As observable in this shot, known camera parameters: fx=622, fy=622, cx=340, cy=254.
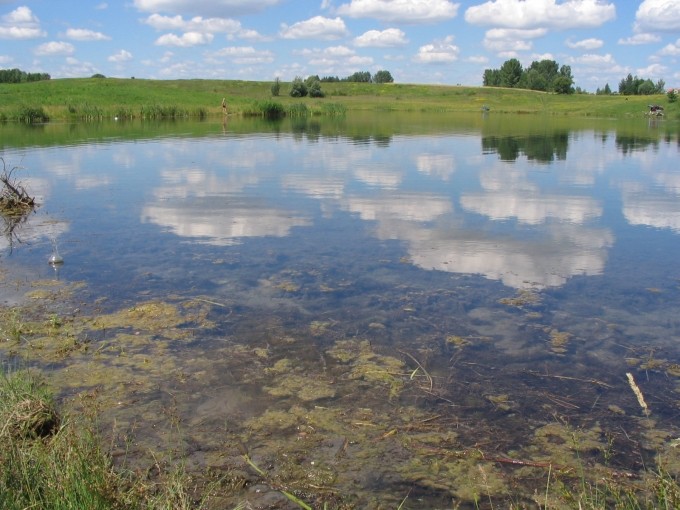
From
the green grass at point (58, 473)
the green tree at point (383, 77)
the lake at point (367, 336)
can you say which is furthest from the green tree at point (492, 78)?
the green grass at point (58, 473)

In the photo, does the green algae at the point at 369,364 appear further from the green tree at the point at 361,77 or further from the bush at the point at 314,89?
the green tree at the point at 361,77

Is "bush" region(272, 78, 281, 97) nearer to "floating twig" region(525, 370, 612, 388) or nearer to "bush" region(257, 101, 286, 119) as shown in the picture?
"bush" region(257, 101, 286, 119)

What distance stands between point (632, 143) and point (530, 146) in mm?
Answer: 6135

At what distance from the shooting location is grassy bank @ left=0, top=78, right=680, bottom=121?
50094mm

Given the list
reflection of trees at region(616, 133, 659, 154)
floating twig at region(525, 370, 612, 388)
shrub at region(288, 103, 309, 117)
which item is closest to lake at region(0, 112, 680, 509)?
floating twig at region(525, 370, 612, 388)

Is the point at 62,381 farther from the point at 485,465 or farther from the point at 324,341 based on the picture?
the point at 485,465

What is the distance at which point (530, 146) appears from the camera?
1169 inches

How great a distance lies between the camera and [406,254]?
10.1m

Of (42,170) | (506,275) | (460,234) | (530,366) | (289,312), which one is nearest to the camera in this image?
(530,366)

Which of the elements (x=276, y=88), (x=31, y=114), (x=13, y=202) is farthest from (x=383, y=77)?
(x=13, y=202)

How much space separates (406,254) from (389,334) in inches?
130

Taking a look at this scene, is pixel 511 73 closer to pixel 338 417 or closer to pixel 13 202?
pixel 13 202

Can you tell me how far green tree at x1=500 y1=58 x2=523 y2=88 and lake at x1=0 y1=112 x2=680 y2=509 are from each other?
125 metres

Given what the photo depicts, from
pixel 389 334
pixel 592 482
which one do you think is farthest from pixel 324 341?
pixel 592 482
